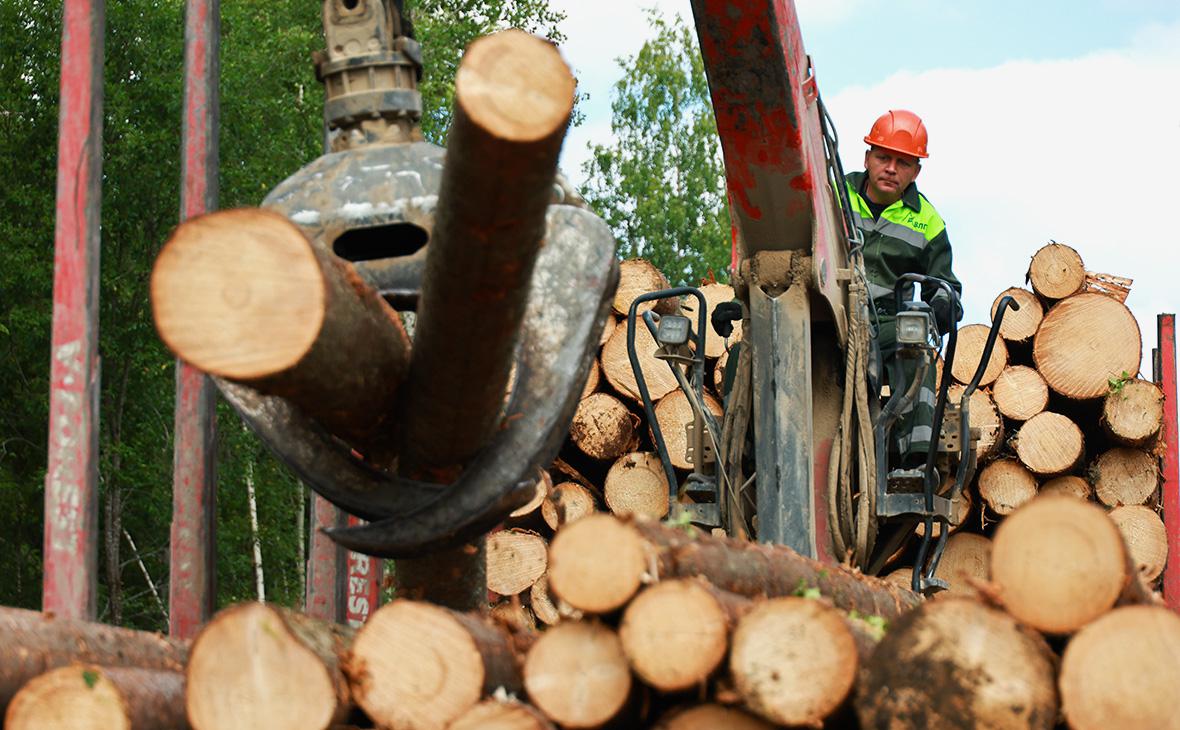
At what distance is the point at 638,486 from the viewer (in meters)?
8.88

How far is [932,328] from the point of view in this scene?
20.8 ft

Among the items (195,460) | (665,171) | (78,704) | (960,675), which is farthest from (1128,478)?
(665,171)

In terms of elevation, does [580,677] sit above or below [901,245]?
below

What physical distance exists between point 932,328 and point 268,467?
15.9 metres

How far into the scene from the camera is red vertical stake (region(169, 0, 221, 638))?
24.1 ft

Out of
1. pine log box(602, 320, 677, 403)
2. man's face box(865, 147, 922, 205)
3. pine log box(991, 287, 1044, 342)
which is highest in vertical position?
man's face box(865, 147, 922, 205)

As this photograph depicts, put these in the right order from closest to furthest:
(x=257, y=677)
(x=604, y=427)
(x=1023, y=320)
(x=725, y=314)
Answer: (x=257, y=677) → (x=725, y=314) → (x=604, y=427) → (x=1023, y=320)

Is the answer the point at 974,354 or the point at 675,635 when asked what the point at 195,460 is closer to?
the point at 974,354

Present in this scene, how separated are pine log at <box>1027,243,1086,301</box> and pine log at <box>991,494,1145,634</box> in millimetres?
6610

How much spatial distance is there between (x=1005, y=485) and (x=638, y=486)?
202cm

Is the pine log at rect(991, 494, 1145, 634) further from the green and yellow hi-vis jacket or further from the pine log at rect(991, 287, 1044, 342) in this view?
the pine log at rect(991, 287, 1044, 342)

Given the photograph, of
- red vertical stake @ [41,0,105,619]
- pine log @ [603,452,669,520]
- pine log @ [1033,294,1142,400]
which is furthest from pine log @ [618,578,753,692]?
pine log @ [1033,294,1142,400]

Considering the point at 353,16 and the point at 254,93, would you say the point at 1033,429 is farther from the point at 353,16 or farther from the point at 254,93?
the point at 254,93

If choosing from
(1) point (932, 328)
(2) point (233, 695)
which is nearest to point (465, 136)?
(2) point (233, 695)
